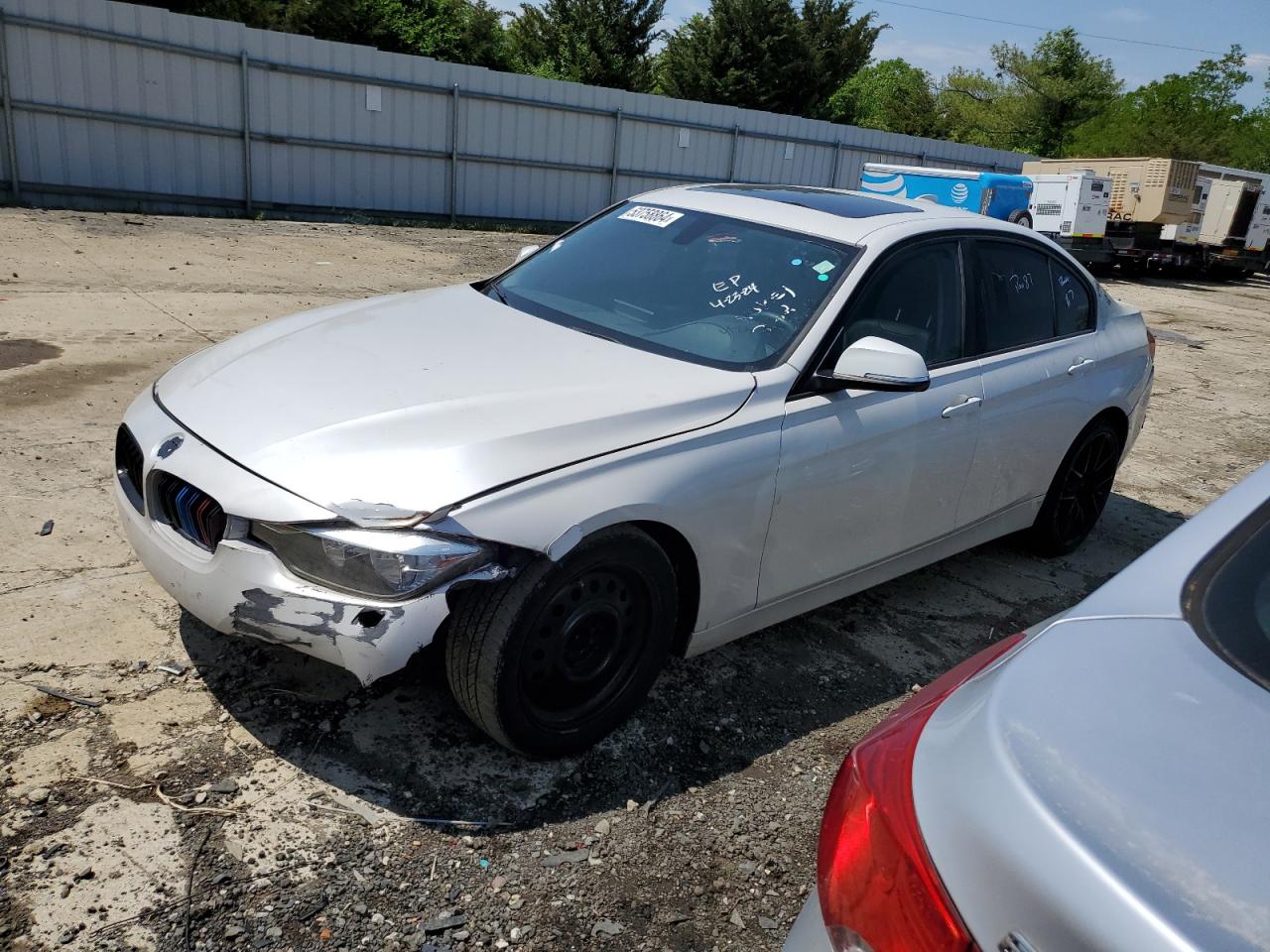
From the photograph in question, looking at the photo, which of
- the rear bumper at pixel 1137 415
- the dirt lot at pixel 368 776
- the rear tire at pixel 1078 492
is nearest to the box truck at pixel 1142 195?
the rear bumper at pixel 1137 415

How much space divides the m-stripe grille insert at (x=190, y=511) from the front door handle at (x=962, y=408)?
99.3 inches

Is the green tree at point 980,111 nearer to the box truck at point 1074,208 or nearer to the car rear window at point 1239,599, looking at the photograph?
the box truck at point 1074,208

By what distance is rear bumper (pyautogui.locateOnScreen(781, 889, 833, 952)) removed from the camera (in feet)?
4.65

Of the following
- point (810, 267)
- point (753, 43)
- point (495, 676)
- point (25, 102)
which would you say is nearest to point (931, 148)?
point (753, 43)

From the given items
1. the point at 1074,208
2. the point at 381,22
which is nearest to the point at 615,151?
the point at 1074,208

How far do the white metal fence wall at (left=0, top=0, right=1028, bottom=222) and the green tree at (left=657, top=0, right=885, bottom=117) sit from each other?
55.5 feet

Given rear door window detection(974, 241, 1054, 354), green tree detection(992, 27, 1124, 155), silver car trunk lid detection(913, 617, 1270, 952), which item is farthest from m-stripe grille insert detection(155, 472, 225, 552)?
green tree detection(992, 27, 1124, 155)

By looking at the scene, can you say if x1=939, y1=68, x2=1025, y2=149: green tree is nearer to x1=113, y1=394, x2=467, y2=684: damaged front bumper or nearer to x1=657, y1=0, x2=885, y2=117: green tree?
x1=657, y1=0, x2=885, y2=117: green tree

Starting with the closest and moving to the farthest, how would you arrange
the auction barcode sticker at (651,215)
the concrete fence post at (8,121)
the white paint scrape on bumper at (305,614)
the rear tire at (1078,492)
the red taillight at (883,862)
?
the red taillight at (883,862) < the white paint scrape on bumper at (305,614) < the auction barcode sticker at (651,215) < the rear tire at (1078,492) < the concrete fence post at (8,121)

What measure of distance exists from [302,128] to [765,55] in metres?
25.0

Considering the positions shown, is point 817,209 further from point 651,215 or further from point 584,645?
point 584,645

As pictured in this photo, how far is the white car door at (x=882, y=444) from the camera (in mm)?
3328

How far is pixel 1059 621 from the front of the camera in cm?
171

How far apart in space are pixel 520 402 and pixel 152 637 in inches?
62.3
